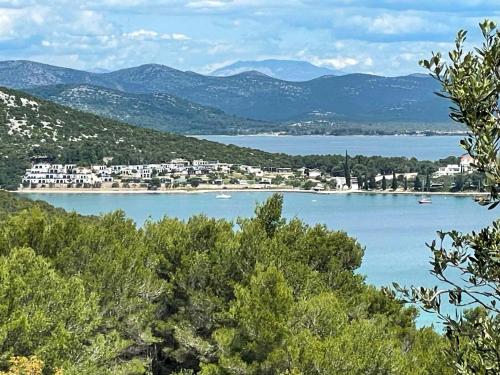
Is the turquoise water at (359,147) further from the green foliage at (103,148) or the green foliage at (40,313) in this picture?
the green foliage at (40,313)

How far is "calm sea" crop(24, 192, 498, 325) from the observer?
1555 inches

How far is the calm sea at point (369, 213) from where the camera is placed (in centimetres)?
3950

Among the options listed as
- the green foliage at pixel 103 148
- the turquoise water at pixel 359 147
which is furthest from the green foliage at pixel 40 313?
the turquoise water at pixel 359 147

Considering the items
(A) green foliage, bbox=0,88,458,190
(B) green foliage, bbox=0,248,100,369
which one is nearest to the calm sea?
(A) green foliage, bbox=0,88,458,190

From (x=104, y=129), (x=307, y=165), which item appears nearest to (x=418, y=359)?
(x=307, y=165)

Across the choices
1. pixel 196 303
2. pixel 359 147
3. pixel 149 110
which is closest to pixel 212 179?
pixel 359 147

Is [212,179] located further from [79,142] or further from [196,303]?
[196,303]

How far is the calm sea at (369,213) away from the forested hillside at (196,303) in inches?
753

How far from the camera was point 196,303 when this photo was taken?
1252 centimetres

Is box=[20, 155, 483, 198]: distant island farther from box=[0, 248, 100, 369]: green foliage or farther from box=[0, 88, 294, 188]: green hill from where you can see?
box=[0, 248, 100, 369]: green foliage

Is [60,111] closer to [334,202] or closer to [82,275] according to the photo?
[334,202]

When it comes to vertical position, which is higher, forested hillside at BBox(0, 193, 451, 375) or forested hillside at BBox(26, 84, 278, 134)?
forested hillside at BBox(26, 84, 278, 134)

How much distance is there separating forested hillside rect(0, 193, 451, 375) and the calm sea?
19131 mm

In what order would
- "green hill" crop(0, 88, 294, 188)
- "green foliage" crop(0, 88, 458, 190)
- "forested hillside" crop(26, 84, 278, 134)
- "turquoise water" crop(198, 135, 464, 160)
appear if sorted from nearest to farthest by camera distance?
"green foliage" crop(0, 88, 458, 190)
"green hill" crop(0, 88, 294, 188)
"turquoise water" crop(198, 135, 464, 160)
"forested hillside" crop(26, 84, 278, 134)
